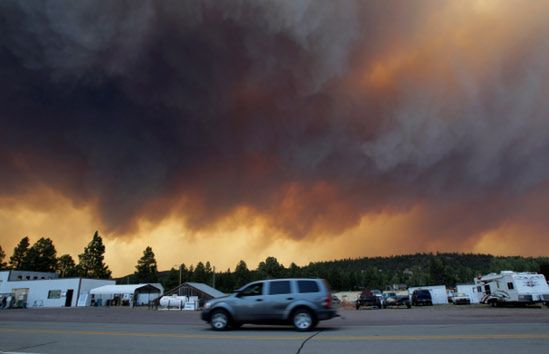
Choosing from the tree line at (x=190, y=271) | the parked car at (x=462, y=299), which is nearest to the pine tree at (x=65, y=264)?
the tree line at (x=190, y=271)

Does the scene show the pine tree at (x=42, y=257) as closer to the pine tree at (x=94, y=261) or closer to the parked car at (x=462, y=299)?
the pine tree at (x=94, y=261)

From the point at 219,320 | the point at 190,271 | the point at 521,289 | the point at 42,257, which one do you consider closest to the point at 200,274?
the point at 190,271

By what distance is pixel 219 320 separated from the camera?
14328mm

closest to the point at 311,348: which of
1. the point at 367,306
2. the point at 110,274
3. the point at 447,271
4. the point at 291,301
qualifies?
the point at 291,301

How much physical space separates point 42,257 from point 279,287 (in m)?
116

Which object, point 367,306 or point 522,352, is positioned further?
point 367,306

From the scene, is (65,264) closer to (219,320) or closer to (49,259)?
(49,259)

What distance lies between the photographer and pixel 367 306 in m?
47.0

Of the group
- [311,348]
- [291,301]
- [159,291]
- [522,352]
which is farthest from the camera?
[159,291]

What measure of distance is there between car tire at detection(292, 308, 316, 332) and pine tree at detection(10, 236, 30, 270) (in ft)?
390

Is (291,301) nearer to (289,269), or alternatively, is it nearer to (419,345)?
(419,345)

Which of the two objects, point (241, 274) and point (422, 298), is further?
point (241, 274)

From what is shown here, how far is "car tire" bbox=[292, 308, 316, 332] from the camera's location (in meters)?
13.6

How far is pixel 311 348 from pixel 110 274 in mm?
110780
